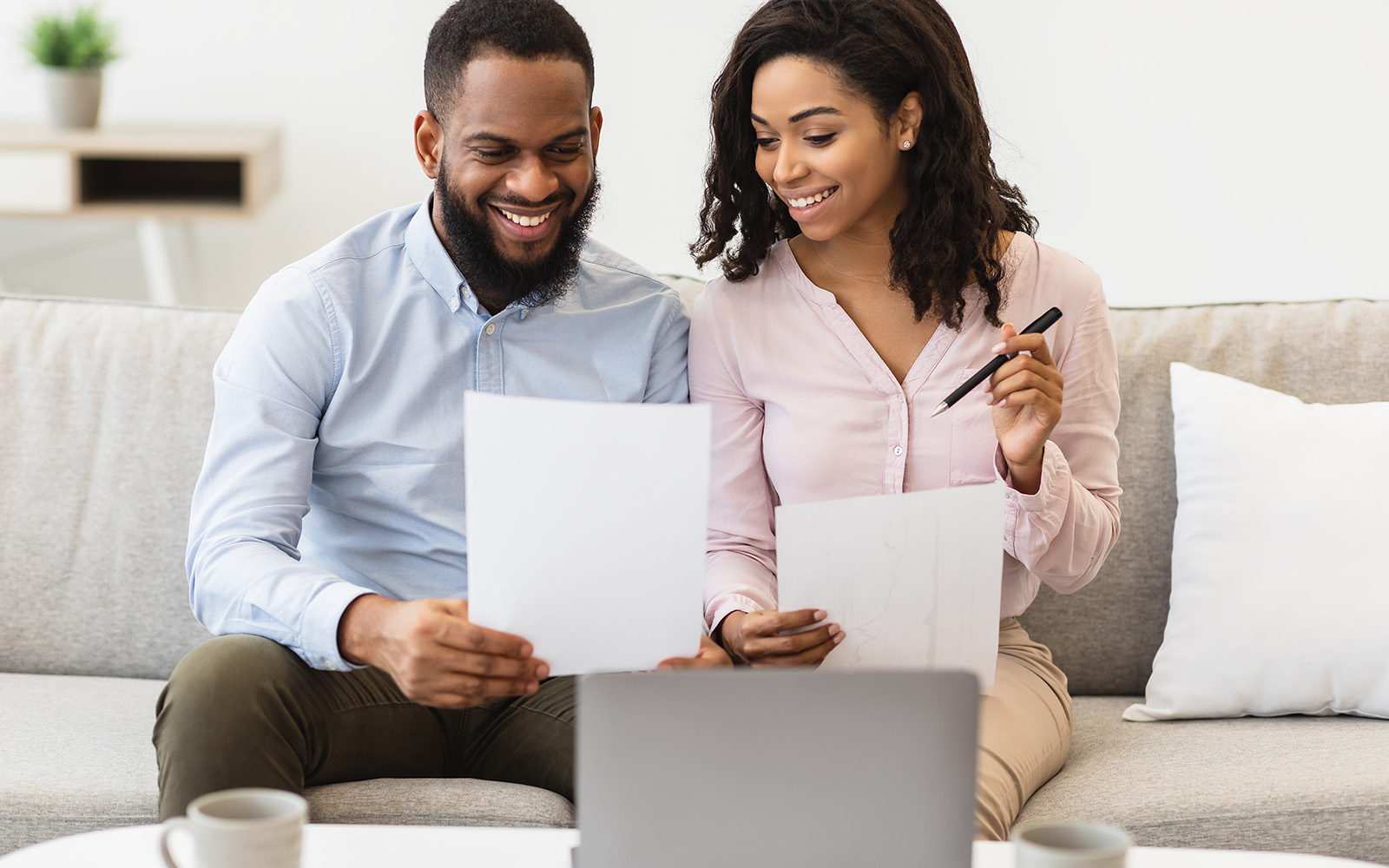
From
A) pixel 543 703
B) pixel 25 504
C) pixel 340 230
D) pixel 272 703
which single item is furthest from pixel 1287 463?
pixel 340 230

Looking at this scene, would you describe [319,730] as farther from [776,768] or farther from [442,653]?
[776,768]

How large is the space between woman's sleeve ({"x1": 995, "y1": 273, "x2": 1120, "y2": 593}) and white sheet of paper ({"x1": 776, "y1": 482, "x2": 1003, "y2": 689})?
0.59 ft

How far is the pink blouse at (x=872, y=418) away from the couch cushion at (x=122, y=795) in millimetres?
323

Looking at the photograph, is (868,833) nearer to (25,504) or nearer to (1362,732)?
(1362,732)

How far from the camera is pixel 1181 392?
167 cm

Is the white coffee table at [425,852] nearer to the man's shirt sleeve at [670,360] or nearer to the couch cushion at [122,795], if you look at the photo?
the couch cushion at [122,795]

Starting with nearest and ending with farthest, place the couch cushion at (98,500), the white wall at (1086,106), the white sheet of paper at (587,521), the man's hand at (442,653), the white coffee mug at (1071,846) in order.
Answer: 1. the white coffee mug at (1071,846)
2. the white sheet of paper at (587,521)
3. the man's hand at (442,653)
4. the couch cushion at (98,500)
5. the white wall at (1086,106)

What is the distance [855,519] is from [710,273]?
131 centimetres

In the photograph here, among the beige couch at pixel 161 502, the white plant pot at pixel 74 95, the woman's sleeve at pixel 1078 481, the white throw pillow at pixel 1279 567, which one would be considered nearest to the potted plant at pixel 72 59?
the white plant pot at pixel 74 95

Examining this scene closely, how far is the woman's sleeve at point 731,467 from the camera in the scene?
1.51 m

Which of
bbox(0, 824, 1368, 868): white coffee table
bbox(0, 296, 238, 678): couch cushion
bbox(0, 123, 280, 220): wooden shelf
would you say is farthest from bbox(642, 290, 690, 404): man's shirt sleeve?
bbox(0, 123, 280, 220): wooden shelf

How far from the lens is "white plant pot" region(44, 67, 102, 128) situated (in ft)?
9.72

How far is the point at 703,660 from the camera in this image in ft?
3.81

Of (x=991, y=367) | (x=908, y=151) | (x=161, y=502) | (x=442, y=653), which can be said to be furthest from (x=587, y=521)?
(x=161, y=502)
